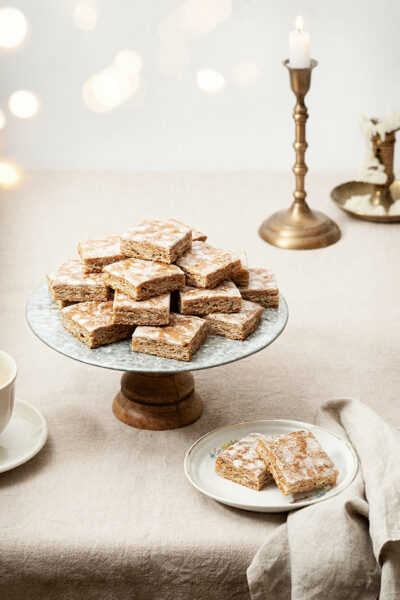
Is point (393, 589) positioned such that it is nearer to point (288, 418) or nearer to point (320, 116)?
point (288, 418)

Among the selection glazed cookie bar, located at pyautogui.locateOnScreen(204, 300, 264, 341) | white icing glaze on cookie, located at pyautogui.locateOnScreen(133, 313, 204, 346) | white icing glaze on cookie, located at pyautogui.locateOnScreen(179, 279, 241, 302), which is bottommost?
glazed cookie bar, located at pyautogui.locateOnScreen(204, 300, 264, 341)

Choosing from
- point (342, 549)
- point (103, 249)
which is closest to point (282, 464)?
point (342, 549)

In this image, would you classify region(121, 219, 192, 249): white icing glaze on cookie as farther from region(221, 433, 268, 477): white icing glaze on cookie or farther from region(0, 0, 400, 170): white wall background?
region(0, 0, 400, 170): white wall background

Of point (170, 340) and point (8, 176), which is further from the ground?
point (170, 340)

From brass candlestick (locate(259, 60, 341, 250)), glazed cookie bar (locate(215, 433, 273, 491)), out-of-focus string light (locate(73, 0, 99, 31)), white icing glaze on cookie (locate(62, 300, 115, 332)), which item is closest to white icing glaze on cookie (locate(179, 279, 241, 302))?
white icing glaze on cookie (locate(62, 300, 115, 332))

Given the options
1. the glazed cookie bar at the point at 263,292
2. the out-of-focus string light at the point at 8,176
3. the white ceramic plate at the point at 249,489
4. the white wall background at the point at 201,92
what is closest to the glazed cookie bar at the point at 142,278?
the glazed cookie bar at the point at 263,292

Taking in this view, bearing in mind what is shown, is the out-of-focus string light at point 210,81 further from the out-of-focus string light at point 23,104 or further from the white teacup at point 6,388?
the white teacup at point 6,388

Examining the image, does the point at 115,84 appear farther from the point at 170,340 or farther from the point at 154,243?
the point at 170,340
